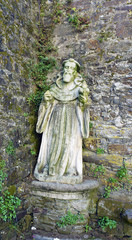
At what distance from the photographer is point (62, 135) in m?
2.88

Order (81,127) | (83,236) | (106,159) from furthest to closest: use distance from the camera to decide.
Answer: (106,159)
(81,127)
(83,236)

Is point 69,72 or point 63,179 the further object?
point 69,72

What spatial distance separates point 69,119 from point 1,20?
5.93ft

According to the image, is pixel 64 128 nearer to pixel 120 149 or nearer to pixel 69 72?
pixel 69 72

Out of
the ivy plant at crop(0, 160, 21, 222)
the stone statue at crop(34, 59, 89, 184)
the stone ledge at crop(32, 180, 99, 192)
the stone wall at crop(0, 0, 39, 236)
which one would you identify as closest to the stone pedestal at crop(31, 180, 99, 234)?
the stone ledge at crop(32, 180, 99, 192)

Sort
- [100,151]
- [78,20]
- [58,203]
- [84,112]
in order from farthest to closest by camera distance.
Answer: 1. [78,20]
2. [100,151]
3. [84,112]
4. [58,203]

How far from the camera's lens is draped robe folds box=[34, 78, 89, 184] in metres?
2.78

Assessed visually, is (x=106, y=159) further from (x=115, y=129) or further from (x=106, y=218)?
(x=106, y=218)

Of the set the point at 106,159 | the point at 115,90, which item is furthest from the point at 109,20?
the point at 106,159

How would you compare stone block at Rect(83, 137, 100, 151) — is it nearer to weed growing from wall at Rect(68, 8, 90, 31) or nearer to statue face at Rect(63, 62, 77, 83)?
statue face at Rect(63, 62, 77, 83)

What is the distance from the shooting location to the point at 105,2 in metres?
3.69

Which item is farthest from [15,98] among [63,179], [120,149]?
[120,149]

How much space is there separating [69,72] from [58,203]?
2.09 metres

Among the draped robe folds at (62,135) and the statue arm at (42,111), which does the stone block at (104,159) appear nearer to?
the draped robe folds at (62,135)
